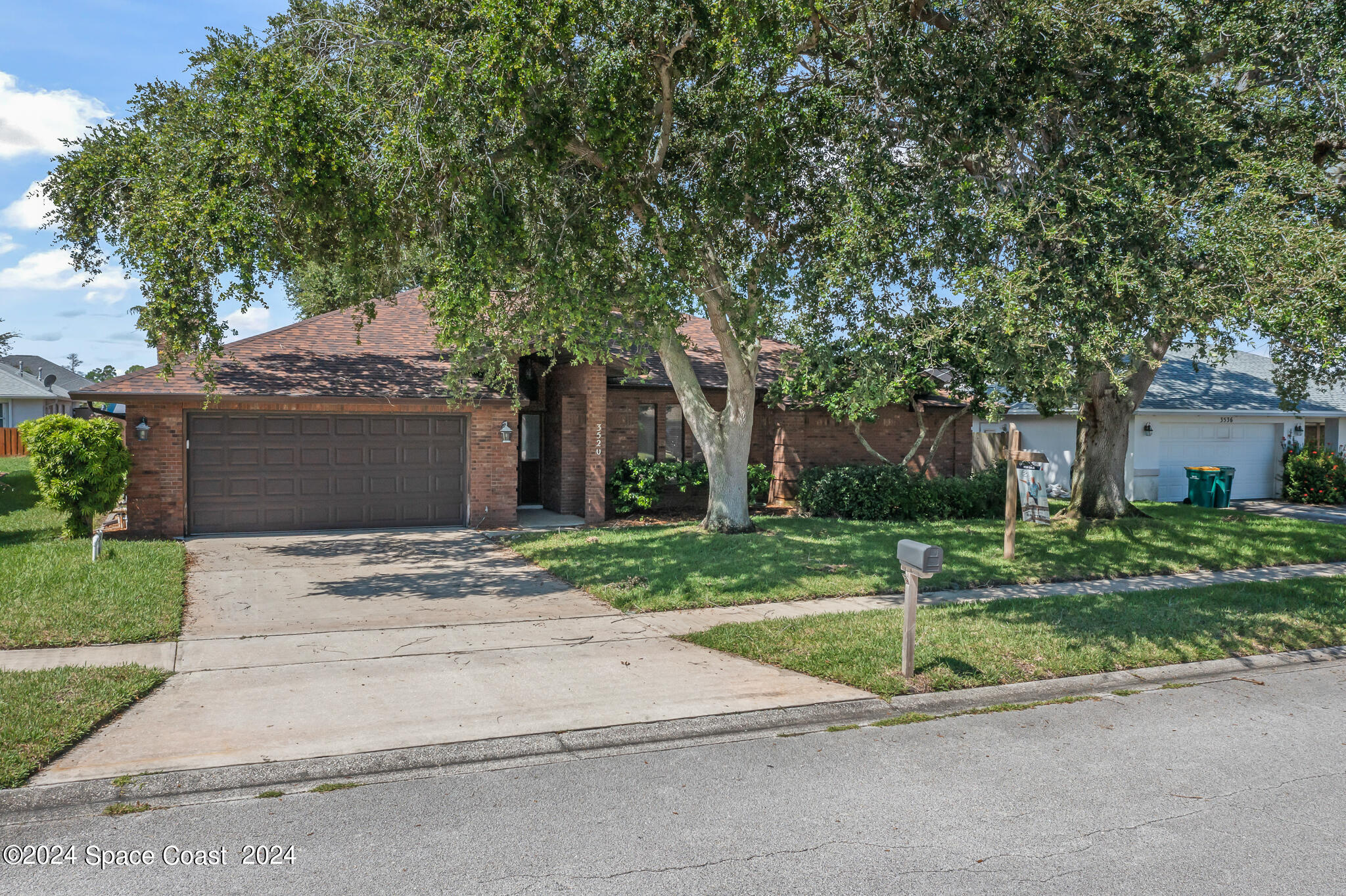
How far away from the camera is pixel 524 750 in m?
5.46

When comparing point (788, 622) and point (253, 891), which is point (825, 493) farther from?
point (253, 891)

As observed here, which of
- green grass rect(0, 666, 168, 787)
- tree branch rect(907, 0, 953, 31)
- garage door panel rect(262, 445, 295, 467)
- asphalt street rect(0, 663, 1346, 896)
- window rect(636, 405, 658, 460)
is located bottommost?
asphalt street rect(0, 663, 1346, 896)

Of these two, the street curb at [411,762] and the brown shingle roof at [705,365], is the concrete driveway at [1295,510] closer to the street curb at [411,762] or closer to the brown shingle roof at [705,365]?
the brown shingle roof at [705,365]

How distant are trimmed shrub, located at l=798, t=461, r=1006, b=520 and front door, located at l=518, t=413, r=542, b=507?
19.4 ft

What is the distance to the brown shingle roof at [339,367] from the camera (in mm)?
14078

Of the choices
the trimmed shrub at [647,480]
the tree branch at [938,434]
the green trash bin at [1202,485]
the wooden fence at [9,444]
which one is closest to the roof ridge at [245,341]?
the trimmed shrub at [647,480]

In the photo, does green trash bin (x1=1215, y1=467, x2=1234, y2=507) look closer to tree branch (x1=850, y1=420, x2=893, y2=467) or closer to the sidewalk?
tree branch (x1=850, y1=420, x2=893, y2=467)

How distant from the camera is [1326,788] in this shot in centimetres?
498

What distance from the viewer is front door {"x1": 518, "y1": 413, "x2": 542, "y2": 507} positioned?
61.6 ft

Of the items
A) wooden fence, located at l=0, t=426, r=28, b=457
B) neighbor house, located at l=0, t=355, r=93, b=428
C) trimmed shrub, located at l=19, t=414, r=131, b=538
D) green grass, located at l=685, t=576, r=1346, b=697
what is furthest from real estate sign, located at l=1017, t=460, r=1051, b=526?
wooden fence, located at l=0, t=426, r=28, b=457

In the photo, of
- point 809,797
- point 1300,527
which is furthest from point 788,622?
point 1300,527

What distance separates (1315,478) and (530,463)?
19873mm

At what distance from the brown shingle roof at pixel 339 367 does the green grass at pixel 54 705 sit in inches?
270

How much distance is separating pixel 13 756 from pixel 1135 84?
1262 cm
